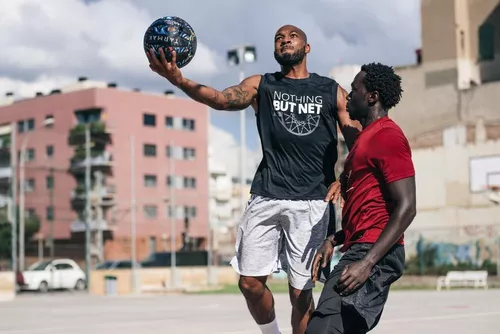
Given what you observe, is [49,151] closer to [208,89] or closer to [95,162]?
[95,162]

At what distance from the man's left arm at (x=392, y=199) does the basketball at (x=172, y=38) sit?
1940 mm

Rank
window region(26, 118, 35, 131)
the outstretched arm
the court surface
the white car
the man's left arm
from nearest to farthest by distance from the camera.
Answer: the man's left arm → the outstretched arm → the court surface → the white car → window region(26, 118, 35, 131)

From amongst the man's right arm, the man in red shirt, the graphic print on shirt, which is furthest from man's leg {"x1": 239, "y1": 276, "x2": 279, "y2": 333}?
the man in red shirt

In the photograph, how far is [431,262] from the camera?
46.3 m

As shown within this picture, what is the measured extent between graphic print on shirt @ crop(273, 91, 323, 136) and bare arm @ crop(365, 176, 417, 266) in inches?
86.9

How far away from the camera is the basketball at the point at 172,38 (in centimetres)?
707

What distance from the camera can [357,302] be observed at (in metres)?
5.65

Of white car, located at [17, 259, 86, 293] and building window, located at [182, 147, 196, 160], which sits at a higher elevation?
building window, located at [182, 147, 196, 160]

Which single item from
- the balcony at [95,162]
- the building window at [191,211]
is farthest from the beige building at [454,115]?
the building window at [191,211]

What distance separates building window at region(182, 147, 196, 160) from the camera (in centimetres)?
9681

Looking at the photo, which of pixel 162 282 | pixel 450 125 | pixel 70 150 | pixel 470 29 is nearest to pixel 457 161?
pixel 450 125

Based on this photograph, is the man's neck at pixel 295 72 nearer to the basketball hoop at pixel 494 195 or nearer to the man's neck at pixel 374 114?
the man's neck at pixel 374 114

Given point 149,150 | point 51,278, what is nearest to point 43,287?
point 51,278

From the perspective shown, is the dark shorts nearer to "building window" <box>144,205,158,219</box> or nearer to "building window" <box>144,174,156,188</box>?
"building window" <box>144,205,158,219</box>
